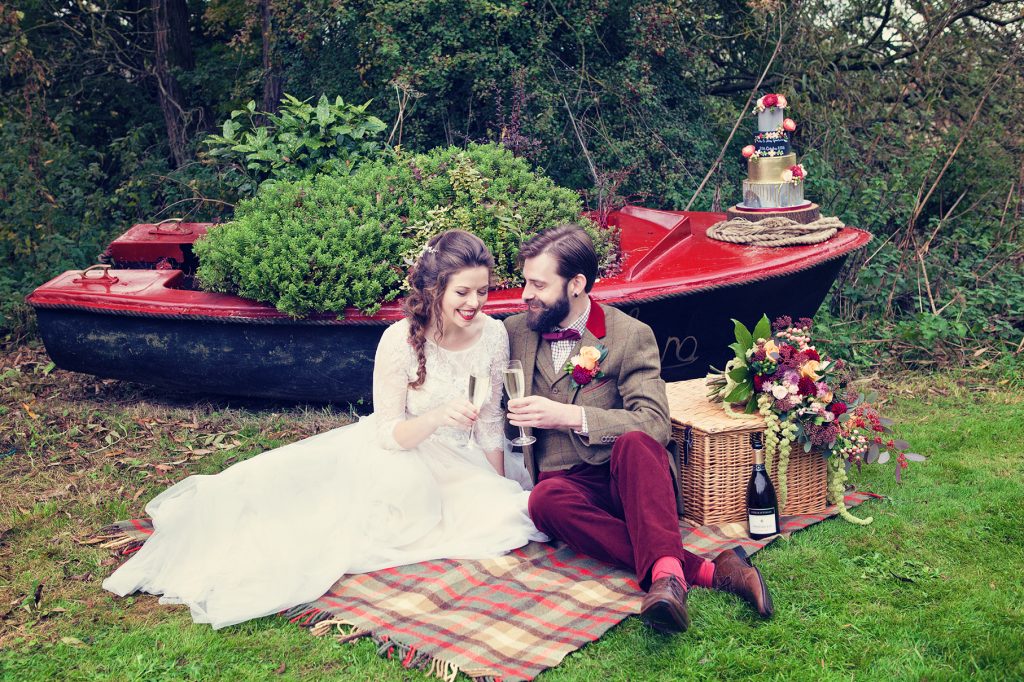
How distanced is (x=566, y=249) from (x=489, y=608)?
1299 millimetres

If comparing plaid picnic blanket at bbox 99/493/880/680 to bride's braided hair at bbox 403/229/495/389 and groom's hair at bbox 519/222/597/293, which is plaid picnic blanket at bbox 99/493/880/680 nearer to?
bride's braided hair at bbox 403/229/495/389

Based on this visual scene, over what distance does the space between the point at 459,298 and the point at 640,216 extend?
2.86 meters

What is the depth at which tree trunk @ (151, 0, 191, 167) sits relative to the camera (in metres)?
9.21

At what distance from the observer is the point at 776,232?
5277mm

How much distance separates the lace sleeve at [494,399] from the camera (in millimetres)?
3748

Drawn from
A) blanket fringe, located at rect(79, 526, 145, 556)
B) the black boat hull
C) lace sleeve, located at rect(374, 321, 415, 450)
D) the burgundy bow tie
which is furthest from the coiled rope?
blanket fringe, located at rect(79, 526, 145, 556)

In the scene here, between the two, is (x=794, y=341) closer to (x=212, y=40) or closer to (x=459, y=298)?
(x=459, y=298)

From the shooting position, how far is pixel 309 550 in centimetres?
350

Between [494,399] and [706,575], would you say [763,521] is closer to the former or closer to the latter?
[706,575]

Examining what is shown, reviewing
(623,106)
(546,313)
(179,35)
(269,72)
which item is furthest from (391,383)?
(179,35)

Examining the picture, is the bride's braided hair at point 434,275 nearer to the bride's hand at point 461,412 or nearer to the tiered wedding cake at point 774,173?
the bride's hand at point 461,412

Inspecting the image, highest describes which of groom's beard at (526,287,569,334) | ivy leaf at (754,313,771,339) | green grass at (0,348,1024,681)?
groom's beard at (526,287,569,334)

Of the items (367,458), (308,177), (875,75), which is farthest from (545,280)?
(875,75)

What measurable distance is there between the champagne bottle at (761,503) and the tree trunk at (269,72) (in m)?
6.34
